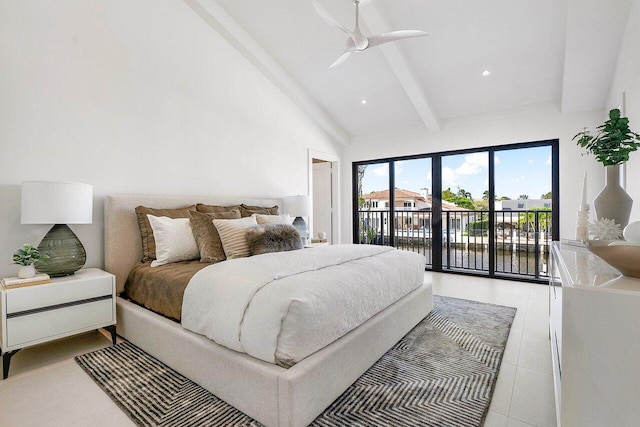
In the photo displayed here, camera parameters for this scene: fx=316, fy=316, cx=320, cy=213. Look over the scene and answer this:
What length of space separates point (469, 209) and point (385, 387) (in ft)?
13.0

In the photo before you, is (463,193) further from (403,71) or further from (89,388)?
(89,388)

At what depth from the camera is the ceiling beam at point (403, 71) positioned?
3262 mm

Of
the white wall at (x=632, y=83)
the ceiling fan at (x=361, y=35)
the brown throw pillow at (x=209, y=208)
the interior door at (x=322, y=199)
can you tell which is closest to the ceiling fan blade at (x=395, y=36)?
the ceiling fan at (x=361, y=35)

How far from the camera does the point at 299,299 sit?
1552 mm

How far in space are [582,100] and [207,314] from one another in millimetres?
4756

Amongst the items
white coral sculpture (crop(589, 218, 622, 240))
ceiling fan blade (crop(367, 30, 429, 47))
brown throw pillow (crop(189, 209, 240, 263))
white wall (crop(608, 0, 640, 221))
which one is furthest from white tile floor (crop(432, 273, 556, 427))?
ceiling fan blade (crop(367, 30, 429, 47))

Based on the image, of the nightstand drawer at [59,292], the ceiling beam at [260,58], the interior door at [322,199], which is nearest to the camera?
the nightstand drawer at [59,292]

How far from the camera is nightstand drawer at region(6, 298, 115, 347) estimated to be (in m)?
2.05

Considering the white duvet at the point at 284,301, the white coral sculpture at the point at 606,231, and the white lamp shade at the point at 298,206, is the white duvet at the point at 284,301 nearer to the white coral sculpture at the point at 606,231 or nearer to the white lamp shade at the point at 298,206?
the white coral sculpture at the point at 606,231

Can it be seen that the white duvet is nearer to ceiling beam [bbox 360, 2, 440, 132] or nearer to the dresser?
the dresser

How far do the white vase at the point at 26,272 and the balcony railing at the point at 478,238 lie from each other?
4.99 metres

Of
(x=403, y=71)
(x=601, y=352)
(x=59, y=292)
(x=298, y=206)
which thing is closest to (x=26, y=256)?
(x=59, y=292)

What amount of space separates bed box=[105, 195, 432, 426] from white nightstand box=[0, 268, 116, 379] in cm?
18

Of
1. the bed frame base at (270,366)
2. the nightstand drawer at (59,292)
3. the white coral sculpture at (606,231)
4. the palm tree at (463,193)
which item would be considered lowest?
the bed frame base at (270,366)
